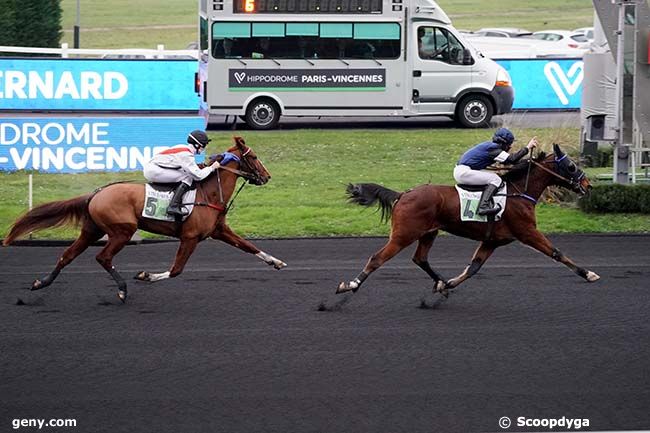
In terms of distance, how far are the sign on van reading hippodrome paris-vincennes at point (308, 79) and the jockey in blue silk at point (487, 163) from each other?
14.4 m

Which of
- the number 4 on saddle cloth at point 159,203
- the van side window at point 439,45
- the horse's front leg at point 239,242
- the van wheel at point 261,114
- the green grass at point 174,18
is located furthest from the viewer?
the green grass at point 174,18

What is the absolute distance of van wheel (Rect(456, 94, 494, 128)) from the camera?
27.0 meters

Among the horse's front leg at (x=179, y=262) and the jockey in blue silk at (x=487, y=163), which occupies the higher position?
the jockey in blue silk at (x=487, y=163)

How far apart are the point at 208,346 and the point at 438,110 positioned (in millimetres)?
17390

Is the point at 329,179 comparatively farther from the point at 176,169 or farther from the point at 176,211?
the point at 176,211

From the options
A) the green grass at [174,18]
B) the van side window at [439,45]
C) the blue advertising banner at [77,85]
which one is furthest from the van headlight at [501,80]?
the green grass at [174,18]

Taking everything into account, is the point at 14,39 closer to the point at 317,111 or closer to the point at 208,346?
the point at 317,111

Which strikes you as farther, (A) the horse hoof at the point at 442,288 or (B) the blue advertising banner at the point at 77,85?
(B) the blue advertising banner at the point at 77,85

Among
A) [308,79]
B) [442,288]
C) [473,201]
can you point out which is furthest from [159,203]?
[308,79]

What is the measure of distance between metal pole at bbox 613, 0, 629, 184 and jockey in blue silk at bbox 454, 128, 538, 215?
6591mm

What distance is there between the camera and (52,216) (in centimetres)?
1261

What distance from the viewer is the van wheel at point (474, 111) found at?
88.5 feet

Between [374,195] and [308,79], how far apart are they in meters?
14.5

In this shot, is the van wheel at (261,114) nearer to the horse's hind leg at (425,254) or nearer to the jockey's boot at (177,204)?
the jockey's boot at (177,204)
